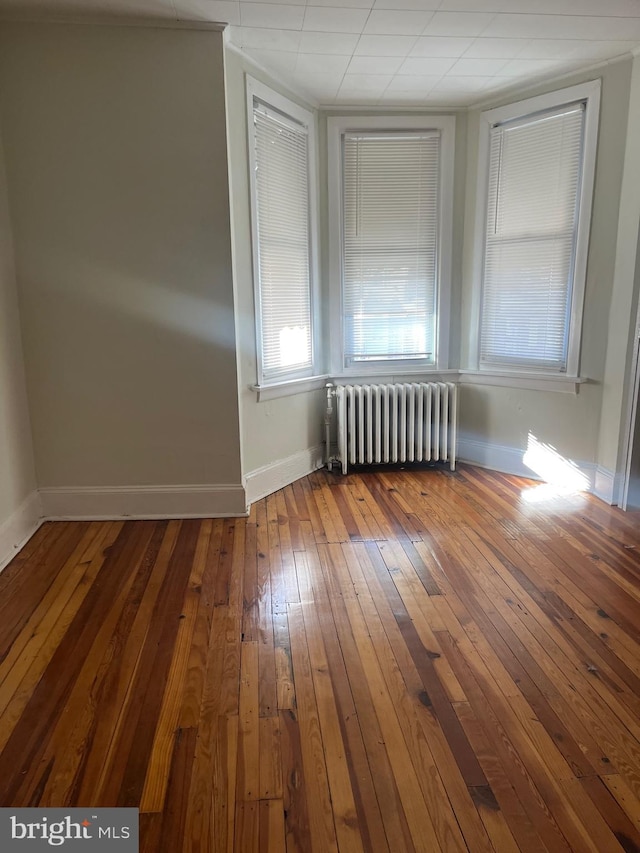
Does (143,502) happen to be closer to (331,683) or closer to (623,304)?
(331,683)

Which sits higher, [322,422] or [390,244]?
[390,244]

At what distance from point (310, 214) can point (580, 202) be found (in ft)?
6.19

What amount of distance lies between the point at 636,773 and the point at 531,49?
146 inches

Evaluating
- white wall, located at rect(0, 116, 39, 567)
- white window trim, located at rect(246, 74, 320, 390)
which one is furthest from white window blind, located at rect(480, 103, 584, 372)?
white wall, located at rect(0, 116, 39, 567)

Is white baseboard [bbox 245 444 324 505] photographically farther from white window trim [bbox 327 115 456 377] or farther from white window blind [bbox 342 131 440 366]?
white window blind [bbox 342 131 440 366]

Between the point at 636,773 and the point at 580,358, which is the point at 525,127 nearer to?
the point at 580,358

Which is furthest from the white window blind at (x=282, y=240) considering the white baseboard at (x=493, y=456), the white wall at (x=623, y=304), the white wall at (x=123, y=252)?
the white wall at (x=623, y=304)

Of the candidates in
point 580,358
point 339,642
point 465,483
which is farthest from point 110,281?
point 580,358

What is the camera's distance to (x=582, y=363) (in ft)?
12.9

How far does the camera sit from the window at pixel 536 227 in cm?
378

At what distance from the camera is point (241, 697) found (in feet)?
6.48

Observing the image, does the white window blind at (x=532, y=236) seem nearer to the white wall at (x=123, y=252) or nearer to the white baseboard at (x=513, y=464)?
the white baseboard at (x=513, y=464)

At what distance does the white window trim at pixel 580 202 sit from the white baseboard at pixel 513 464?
62cm

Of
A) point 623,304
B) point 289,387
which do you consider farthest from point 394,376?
point 623,304
